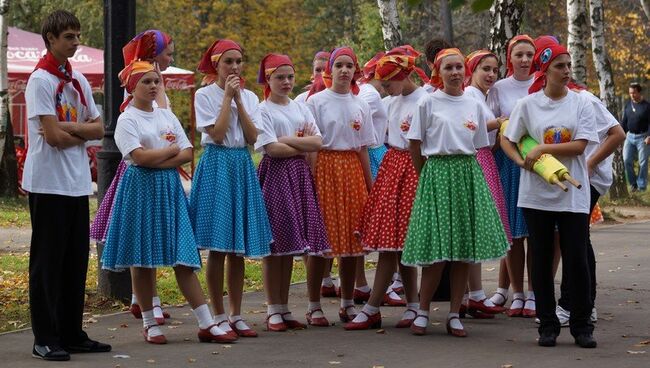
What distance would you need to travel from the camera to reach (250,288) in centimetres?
1180

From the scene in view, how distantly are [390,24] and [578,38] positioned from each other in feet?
8.68

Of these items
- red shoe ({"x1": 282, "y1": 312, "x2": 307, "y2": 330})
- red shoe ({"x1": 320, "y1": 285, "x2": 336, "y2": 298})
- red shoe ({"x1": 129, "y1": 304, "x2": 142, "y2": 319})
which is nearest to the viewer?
red shoe ({"x1": 282, "y1": 312, "x2": 307, "y2": 330})

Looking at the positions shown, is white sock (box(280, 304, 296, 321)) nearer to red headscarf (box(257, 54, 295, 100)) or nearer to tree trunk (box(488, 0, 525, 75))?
red headscarf (box(257, 54, 295, 100))

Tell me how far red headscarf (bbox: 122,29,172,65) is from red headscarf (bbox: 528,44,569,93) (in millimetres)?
2665

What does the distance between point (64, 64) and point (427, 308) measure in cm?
295

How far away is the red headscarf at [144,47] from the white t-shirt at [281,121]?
0.85m

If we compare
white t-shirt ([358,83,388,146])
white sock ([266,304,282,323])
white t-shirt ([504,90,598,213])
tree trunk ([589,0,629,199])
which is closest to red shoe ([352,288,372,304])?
white t-shirt ([358,83,388,146])

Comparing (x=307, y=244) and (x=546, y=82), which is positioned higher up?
(x=546, y=82)

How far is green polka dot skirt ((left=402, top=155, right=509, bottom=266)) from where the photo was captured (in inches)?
352

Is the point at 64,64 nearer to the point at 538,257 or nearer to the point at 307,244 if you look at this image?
the point at 307,244

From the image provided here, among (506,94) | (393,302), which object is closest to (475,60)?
(506,94)

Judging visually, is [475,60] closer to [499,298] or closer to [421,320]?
[499,298]

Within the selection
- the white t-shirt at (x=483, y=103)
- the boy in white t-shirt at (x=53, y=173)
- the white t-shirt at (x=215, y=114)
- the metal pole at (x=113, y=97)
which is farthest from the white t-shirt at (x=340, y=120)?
the boy in white t-shirt at (x=53, y=173)

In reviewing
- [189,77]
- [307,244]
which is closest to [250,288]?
[307,244]
